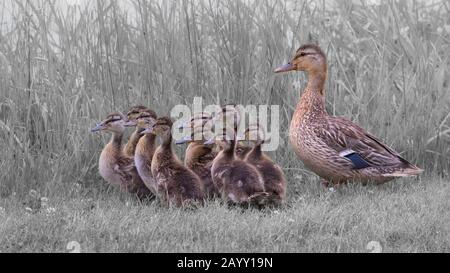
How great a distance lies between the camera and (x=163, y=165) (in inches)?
256

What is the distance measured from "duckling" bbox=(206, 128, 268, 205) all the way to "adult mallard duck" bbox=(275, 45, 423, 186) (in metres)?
0.77

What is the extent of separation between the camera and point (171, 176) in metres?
6.42

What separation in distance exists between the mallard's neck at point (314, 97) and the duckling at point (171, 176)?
4.20ft

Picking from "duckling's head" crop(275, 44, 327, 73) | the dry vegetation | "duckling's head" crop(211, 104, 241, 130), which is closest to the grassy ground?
the dry vegetation

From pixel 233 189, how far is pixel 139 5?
8.63 feet

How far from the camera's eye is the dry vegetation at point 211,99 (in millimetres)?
5781

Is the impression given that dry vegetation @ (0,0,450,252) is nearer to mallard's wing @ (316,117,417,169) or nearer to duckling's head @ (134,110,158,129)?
mallard's wing @ (316,117,417,169)

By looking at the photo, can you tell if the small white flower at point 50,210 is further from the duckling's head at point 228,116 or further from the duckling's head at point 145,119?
the duckling's head at point 228,116

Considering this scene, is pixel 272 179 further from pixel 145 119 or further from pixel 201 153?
pixel 145 119

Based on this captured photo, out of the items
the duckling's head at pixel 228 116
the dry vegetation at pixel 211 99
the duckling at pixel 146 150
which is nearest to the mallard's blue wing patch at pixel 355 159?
the dry vegetation at pixel 211 99

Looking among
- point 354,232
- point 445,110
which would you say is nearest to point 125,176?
point 354,232

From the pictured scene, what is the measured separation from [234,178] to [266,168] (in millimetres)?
321

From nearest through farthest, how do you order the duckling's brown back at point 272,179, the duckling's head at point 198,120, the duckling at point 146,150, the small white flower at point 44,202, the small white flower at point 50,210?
the small white flower at point 50,210 < the duckling's brown back at point 272,179 < the small white flower at point 44,202 < the duckling at point 146,150 < the duckling's head at point 198,120

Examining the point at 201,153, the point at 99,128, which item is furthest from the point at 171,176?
the point at 99,128
